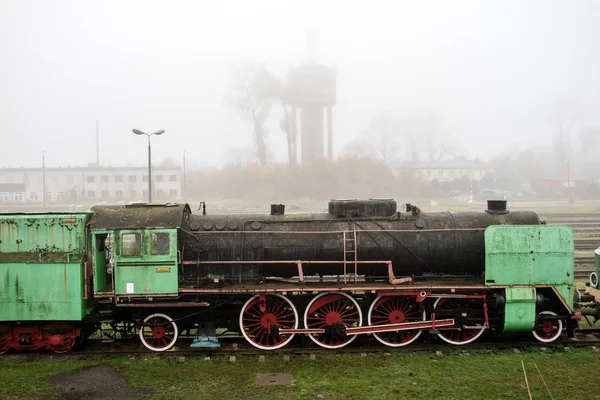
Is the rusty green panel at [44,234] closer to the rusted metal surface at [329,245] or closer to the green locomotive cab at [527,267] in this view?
the rusted metal surface at [329,245]

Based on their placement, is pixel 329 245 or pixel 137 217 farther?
pixel 329 245

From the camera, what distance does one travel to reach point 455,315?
1100 centimetres

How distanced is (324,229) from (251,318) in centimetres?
281

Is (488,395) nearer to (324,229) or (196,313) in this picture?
(324,229)

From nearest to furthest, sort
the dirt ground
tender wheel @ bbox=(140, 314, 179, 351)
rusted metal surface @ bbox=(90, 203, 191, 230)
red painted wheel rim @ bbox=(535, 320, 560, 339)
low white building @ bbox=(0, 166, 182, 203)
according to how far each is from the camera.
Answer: the dirt ground
rusted metal surface @ bbox=(90, 203, 191, 230)
tender wheel @ bbox=(140, 314, 179, 351)
red painted wheel rim @ bbox=(535, 320, 560, 339)
low white building @ bbox=(0, 166, 182, 203)

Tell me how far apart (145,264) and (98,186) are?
58.8m

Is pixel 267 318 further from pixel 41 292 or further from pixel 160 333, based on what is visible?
pixel 41 292

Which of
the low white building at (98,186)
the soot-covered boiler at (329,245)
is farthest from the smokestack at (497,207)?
the low white building at (98,186)

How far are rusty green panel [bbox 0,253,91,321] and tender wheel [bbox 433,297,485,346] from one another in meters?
8.25

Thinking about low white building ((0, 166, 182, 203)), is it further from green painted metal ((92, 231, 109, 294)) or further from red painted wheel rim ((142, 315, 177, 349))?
red painted wheel rim ((142, 315, 177, 349))

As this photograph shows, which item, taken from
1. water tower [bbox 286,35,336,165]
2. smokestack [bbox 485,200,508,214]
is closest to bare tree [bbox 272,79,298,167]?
water tower [bbox 286,35,336,165]

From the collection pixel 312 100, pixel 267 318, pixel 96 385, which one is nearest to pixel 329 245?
pixel 267 318

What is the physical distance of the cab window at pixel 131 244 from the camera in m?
10.5

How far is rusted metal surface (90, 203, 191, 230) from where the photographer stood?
418 inches
